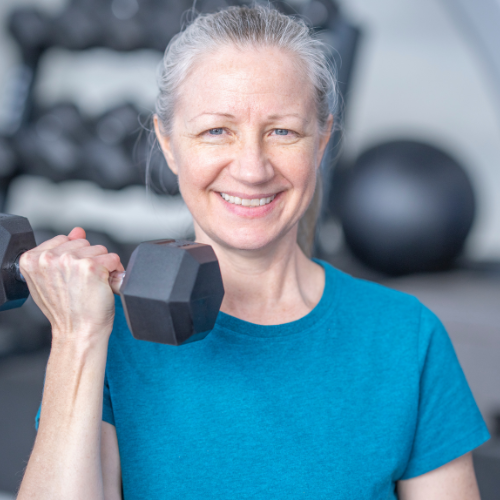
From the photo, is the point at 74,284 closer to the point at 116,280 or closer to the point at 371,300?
the point at 116,280

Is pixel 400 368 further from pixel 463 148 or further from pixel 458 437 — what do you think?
pixel 463 148

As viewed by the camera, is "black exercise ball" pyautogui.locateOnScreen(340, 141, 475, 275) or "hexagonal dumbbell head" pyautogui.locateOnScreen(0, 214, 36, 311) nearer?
"hexagonal dumbbell head" pyautogui.locateOnScreen(0, 214, 36, 311)

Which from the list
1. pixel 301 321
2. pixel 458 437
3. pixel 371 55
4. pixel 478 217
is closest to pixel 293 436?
pixel 301 321

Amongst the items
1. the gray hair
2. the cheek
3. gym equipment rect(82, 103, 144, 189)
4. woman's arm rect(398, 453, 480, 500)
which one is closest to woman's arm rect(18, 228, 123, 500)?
the cheek

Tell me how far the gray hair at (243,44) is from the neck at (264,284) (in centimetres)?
23

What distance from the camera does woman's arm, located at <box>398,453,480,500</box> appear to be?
929 mm

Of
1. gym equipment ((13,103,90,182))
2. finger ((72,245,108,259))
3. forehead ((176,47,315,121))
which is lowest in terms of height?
gym equipment ((13,103,90,182))

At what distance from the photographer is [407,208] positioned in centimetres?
235

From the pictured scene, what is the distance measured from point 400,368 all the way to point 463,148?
8.28 feet

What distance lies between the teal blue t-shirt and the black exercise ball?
56.4 inches

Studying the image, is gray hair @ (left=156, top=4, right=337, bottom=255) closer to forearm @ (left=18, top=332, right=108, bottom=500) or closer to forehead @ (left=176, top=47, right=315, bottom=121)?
forehead @ (left=176, top=47, right=315, bottom=121)

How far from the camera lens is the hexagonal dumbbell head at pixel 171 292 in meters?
0.72

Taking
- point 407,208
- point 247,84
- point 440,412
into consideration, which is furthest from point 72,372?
point 407,208

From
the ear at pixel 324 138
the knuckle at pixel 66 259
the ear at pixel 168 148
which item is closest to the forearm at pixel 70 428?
the knuckle at pixel 66 259
